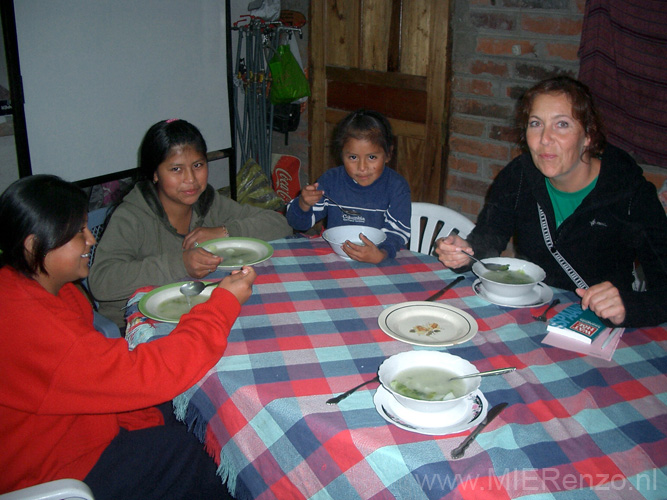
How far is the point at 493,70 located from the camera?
2855mm

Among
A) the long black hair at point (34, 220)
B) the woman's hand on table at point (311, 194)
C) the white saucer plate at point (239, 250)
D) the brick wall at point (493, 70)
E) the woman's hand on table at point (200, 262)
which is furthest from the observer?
the brick wall at point (493, 70)

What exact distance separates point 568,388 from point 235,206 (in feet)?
5.09

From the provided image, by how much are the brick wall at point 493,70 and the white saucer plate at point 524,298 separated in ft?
4.43

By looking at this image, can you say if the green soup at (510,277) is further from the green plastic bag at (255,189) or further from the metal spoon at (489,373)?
the green plastic bag at (255,189)

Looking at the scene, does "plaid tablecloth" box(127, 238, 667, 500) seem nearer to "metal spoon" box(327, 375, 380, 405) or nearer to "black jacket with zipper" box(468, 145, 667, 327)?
"metal spoon" box(327, 375, 380, 405)

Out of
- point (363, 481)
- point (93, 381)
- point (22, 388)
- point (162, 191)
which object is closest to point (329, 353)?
point (363, 481)

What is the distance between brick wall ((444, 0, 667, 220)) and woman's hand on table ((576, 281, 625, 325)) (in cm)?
→ 146

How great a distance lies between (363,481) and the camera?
914 mm

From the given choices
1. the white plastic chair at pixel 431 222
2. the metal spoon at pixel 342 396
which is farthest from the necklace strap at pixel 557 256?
the metal spoon at pixel 342 396

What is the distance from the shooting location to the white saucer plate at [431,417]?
0.96 metres

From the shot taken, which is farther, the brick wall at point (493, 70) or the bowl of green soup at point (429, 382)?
the brick wall at point (493, 70)

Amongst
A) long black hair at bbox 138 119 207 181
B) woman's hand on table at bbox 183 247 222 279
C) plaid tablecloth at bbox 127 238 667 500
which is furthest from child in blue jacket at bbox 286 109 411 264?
plaid tablecloth at bbox 127 238 667 500

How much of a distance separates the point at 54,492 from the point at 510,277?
126 centimetres

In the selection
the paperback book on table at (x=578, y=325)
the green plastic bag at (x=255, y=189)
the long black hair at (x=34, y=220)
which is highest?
the long black hair at (x=34, y=220)
